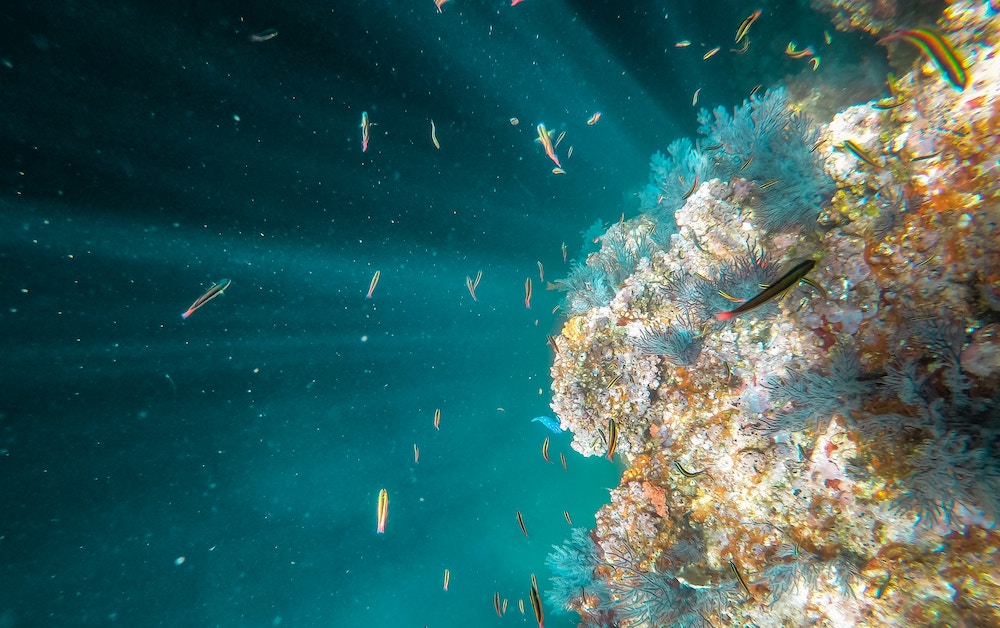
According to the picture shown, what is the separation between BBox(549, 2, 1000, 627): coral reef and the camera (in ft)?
7.37

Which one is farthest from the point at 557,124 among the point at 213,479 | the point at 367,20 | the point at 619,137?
the point at 213,479

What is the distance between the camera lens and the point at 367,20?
7.68m

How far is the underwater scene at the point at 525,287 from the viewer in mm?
2553

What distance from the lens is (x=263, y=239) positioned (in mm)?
10844

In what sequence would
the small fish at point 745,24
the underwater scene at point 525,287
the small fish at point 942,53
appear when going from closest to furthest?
1. the small fish at point 942,53
2. the underwater scene at point 525,287
3. the small fish at point 745,24

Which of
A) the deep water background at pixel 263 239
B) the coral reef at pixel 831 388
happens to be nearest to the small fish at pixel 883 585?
the coral reef at pixel 831 388

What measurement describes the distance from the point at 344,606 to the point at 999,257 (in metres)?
29.9

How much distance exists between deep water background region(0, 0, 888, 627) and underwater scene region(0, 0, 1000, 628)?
0.29ft

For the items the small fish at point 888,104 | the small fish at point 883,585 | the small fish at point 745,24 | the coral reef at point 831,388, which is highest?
the small fish at point 745,24

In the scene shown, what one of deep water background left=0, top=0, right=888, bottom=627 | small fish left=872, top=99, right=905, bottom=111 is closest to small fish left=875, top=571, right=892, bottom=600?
small fish left=872, top=99, right=905, bottom=111

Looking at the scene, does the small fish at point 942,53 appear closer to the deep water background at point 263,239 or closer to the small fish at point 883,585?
the small fish at point 883,585

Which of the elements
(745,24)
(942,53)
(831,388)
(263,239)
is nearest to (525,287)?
(831,388)

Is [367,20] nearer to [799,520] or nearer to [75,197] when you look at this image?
[75,197]

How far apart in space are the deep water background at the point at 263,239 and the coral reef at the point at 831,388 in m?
Result: 6.96
